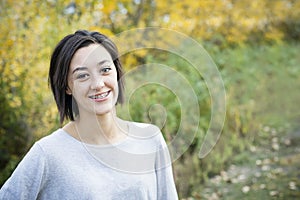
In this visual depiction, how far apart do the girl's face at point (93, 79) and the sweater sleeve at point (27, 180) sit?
0.80 feet

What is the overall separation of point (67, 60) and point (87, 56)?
7 cm

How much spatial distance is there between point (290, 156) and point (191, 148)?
95cm

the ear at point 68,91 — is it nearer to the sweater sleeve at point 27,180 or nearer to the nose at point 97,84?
the nose at point 97,84

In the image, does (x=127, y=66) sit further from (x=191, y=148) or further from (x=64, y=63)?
(x=64, y=63)

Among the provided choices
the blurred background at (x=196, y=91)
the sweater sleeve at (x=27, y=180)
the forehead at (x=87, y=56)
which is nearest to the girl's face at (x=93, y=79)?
the forehead at (x=87, y=56)

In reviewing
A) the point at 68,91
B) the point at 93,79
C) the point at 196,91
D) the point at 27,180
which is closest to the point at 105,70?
the point at 93,79

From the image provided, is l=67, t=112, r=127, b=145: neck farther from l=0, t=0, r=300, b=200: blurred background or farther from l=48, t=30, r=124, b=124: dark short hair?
l=0, t=0, r=300, b=200: blurred background

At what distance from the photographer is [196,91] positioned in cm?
411

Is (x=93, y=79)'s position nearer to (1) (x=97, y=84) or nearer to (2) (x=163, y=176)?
(1) (x=97, y=84)

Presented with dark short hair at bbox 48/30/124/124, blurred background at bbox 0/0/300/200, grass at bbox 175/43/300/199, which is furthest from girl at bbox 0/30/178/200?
grass at bbox 175/43/300/199

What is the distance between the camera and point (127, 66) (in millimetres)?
4023

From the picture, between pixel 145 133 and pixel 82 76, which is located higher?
pixel 82 76

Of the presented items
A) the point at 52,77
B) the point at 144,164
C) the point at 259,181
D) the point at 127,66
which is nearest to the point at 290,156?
the point at 259,181

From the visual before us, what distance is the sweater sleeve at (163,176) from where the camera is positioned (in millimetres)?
1566
